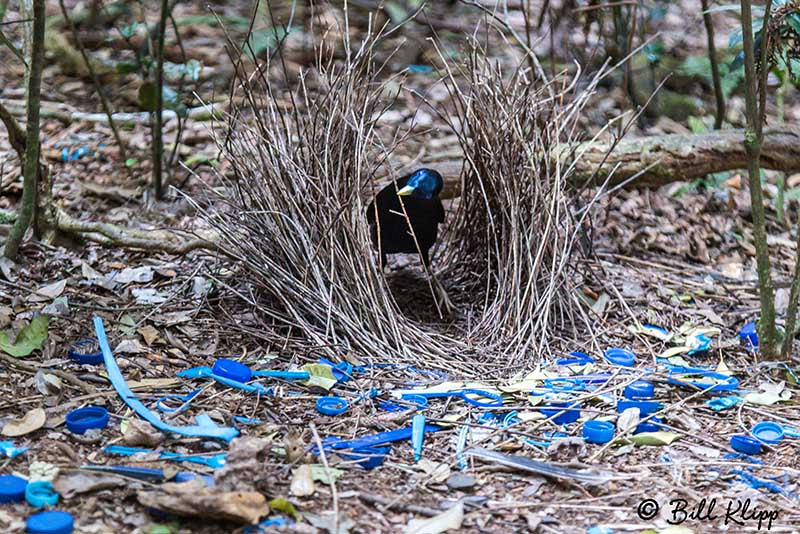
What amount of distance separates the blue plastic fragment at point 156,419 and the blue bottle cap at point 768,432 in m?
1.25

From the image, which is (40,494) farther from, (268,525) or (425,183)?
(425,183)

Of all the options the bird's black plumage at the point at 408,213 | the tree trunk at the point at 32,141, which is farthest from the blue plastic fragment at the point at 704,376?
the tree trunk at the point at 32,141

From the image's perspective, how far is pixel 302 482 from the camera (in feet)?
5.92

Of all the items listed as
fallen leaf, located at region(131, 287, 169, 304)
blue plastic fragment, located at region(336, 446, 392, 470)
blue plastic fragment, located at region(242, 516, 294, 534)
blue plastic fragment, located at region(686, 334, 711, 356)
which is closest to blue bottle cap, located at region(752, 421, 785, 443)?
blue plastic fragment, located at region(686, 334, 711, 356)

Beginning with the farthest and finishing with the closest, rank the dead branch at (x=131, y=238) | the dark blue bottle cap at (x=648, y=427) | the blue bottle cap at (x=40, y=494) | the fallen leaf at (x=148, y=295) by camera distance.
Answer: the dead branch at (x=131, y=238) < the fallen leaf at (x=148, y=295) < the dark blue bottle cap at (x=648, y=427) < the blue bottle cap at (x=40, y=494)

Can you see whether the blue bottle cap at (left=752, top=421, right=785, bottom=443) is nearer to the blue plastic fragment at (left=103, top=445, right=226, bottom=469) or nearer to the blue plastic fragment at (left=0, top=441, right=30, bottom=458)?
the blue plastic fragment at (left=103, top=445, right=226, bottom=469)

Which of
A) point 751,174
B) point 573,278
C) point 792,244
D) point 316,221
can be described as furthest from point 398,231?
point 792,244

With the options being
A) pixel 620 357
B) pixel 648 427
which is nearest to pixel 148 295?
pixel 620 357

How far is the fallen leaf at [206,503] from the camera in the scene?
160 cm

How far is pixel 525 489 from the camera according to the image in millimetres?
1897

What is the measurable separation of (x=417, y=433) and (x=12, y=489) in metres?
0.87

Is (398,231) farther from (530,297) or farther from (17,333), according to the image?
(17,333)

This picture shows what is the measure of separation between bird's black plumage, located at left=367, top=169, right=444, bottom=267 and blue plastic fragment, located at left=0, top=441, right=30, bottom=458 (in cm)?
128

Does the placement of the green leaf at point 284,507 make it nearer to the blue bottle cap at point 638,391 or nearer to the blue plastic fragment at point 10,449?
the blue plastic fragment at point 10,449
